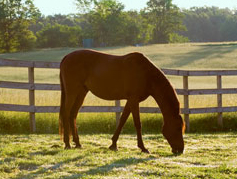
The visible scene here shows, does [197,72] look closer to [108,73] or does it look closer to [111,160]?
[108,73]

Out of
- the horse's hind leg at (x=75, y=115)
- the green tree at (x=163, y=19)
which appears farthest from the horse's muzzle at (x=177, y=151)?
the green tree at (x=163, y=19)

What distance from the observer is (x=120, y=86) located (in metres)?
5.89

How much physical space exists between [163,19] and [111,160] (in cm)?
6470

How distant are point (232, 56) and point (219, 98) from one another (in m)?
25.6

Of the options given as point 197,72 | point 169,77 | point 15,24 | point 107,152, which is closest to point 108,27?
point 15,24

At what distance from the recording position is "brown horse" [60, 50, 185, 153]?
5570mm

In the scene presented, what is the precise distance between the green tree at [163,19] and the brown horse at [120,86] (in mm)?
60029

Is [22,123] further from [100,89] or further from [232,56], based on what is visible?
[232,56]

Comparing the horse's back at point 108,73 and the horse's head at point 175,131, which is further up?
the horse's back at point 108,73

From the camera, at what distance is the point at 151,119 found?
356 inches

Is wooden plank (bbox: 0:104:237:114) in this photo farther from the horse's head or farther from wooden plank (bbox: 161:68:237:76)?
the horse's head

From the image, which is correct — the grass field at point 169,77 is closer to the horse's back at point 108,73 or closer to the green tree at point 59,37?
the horse's back at point 108,73

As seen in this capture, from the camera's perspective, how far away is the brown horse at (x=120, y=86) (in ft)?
18.3


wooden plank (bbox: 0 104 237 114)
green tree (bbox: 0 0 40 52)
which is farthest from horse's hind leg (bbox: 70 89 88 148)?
green tree (bbox: 0 0 40 52)
